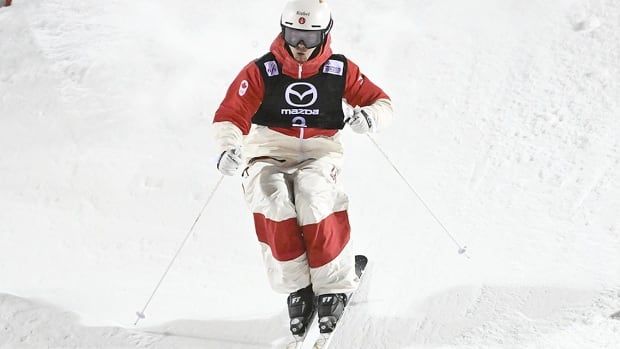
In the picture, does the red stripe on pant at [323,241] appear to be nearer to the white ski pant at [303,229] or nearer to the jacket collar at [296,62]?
the white ski pant at [303,229]

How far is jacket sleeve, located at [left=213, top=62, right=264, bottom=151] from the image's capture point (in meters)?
5.01

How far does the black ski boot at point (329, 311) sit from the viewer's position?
4.87 m

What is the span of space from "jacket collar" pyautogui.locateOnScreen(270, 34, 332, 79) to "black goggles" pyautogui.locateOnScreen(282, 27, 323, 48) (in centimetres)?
8

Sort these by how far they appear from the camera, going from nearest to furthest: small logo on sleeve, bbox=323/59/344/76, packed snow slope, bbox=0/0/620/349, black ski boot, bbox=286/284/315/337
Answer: black ski boot, bbox=286/284/315/337
small logo on sleeve, bbox=323/59/344/76
packed snow slope, bbox=0/0/620/349

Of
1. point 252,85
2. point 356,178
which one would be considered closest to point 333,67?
point 252,85

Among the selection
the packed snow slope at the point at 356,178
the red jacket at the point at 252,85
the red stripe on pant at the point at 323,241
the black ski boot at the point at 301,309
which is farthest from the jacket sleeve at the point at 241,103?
the packed snow slope at the point at 356,178

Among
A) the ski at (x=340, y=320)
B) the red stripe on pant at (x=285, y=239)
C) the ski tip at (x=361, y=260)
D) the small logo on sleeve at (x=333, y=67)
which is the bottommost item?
the ski at (x=340, y=320)

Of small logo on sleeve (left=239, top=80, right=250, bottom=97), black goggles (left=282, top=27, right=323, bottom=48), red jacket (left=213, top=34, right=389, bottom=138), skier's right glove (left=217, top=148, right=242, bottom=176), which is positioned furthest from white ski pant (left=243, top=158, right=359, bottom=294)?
black goggles (left=282, top=27, right=323, bottom=48)

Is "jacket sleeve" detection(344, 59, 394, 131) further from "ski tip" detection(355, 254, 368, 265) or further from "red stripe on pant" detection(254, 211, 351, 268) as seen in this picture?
"ski tip" detection(355, 254, 368, 265)

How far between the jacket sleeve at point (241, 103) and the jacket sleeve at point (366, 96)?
1.69 ft

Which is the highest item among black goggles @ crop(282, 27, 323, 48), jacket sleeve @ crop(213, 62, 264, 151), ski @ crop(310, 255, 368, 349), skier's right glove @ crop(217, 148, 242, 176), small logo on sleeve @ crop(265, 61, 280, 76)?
black goggles @ crop(282, 27, 323, 48)

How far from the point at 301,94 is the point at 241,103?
0.34 m

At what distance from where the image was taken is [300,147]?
522cm

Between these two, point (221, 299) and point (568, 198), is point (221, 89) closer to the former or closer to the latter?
A: point (221, 299)
